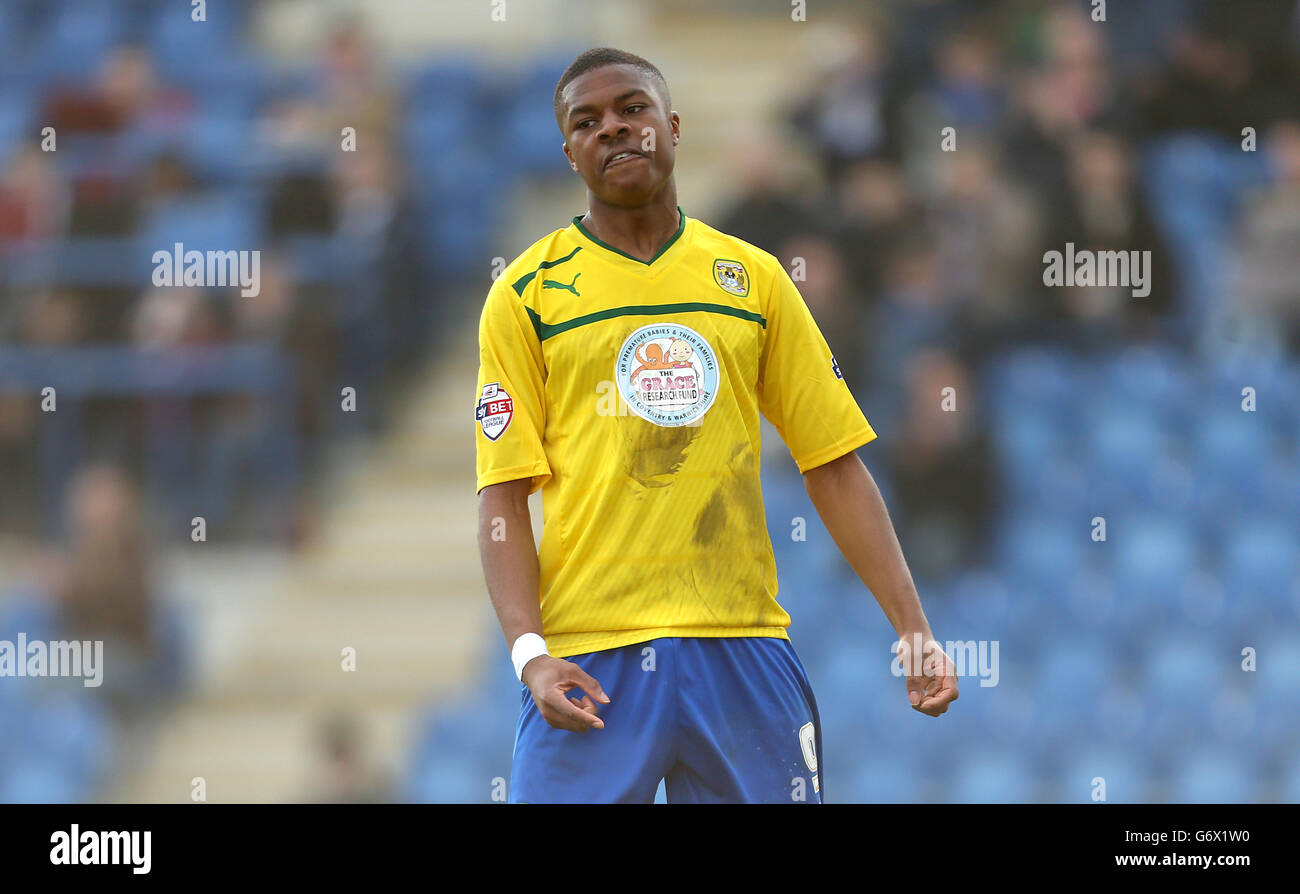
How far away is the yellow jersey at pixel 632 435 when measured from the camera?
109 inches

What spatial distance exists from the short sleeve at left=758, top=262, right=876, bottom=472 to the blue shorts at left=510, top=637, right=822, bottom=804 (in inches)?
15.1

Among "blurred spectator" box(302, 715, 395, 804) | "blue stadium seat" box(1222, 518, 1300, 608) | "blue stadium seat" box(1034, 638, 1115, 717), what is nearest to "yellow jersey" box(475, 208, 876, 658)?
"blurred spectator" box(302, 715, 395, 804)

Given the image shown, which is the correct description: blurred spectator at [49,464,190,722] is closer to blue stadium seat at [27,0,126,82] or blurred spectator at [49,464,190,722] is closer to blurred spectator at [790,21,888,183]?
blue stadium seat at [27,0,126,82]

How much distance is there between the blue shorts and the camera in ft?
8.87

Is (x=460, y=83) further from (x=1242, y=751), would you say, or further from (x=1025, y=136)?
(x=1242, y=751)

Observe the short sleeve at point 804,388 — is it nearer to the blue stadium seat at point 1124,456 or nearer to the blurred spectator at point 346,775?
the blurred spectator at point 346,775

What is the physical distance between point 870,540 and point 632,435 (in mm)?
475

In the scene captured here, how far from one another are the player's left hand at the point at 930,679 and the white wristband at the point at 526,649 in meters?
0.62

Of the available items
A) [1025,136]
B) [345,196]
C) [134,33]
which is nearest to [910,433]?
[1025,136]

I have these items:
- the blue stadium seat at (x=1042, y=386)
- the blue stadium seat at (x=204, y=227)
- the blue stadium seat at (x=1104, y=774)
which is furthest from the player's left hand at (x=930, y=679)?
the blue stadium seat at (x=204, y=227)

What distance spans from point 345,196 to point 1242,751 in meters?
5.10

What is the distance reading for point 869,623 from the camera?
7027 millimetres

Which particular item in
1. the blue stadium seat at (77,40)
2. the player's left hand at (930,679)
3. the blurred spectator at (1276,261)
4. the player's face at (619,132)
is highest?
the blue stadium seat at (77,40)
